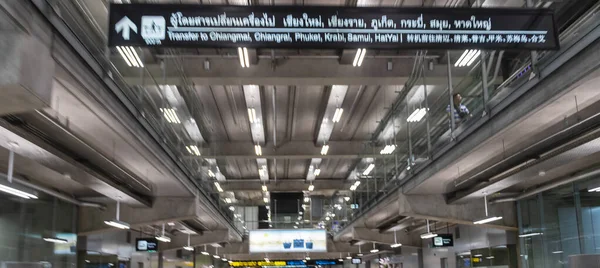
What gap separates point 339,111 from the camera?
15.9 metres

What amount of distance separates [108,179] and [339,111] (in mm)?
7338

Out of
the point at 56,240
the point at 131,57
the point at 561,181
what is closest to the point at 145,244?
the point at 56,240

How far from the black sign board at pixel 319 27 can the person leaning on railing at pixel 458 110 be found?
3.49 m

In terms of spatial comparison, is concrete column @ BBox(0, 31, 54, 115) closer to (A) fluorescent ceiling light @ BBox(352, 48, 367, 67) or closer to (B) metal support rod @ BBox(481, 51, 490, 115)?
(B) metal support rod @ BBox(481, 51, 490, 115)

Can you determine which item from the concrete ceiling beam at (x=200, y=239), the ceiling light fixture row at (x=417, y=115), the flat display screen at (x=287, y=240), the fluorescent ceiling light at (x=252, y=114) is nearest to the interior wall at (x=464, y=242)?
the ceiling light fixture row at (x=417, y=115)

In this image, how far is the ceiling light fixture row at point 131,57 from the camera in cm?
721

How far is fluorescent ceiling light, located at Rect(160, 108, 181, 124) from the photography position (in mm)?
10086

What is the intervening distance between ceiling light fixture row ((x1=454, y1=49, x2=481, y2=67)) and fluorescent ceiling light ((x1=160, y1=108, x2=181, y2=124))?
5.15 metres

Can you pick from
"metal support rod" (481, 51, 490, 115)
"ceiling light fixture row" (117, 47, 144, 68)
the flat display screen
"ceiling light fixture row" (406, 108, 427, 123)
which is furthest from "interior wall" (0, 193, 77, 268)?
the flat display screen

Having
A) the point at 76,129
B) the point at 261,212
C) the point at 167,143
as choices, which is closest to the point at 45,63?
the point at 76,129

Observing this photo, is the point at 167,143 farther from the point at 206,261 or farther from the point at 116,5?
the point at 206,261

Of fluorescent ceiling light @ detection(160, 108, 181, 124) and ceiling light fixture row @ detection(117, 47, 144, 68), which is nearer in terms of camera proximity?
ceiling light fixture row @ detection(117, 47, 144, 68)

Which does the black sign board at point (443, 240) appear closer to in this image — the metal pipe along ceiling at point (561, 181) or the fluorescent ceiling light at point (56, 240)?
the metal pipe along ceiling at point (561, 181)

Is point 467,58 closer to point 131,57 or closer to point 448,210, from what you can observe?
point 131,57
